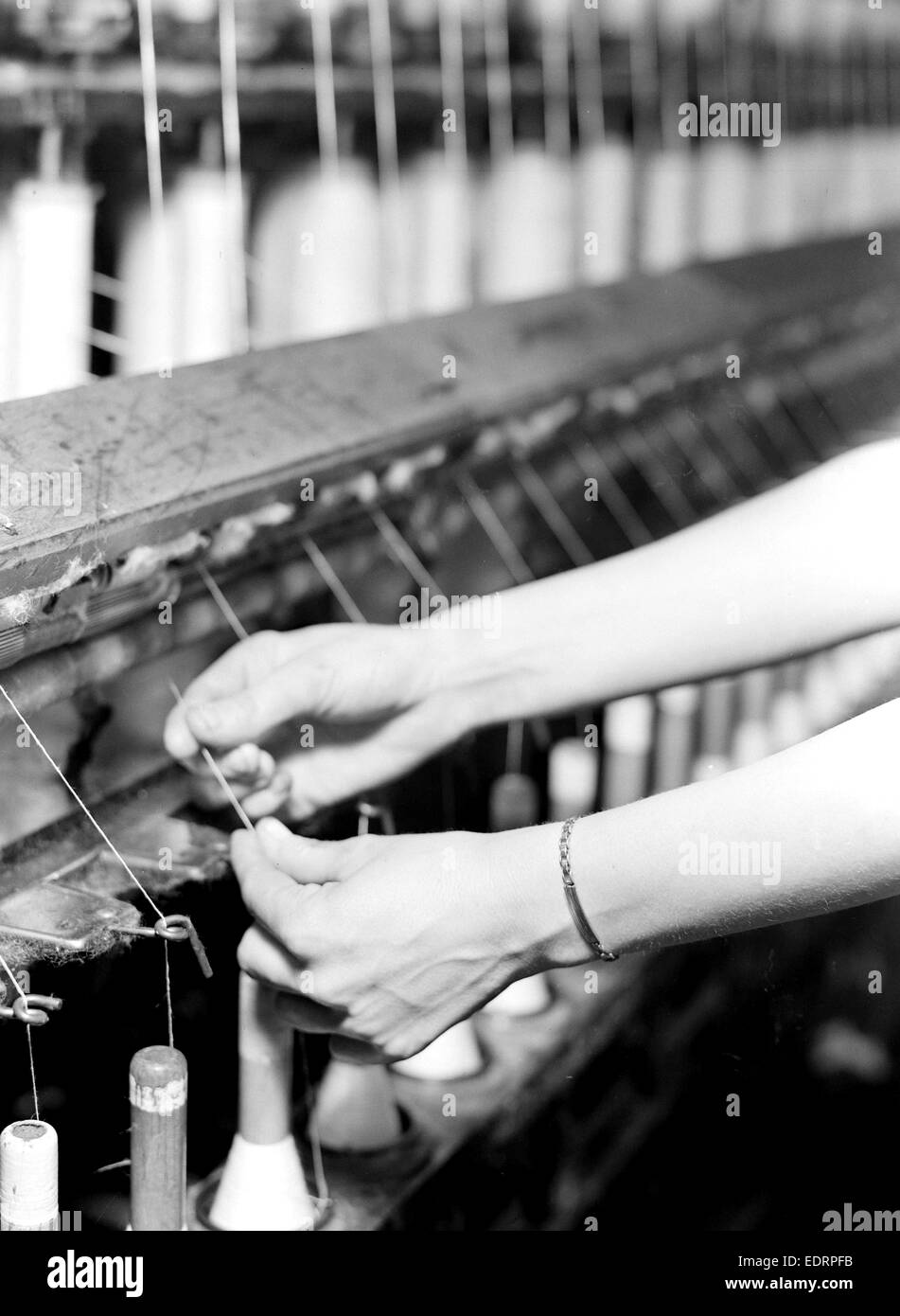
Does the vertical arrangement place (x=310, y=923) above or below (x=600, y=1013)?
above

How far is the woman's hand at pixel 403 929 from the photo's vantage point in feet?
3.28

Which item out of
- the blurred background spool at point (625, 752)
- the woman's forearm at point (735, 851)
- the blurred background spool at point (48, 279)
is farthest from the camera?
the blurred background spool at point (625, 752)

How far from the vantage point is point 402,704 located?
1333 millimetres

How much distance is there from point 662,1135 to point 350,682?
77 cm

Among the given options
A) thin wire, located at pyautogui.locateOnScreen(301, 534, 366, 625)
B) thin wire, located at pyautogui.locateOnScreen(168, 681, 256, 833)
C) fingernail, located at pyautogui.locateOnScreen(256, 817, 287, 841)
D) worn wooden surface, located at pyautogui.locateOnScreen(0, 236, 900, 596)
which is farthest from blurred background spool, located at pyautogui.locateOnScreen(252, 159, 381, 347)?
fingernail, located at pyautogui.locateOnScreen(256, 817, 287, 841)

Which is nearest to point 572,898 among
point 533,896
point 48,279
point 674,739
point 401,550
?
point 533,896

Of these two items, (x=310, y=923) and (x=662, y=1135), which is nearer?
(x=310, y=923)

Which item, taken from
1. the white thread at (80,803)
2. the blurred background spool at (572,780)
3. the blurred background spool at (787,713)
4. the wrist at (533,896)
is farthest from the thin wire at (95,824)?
the blurred background spool at (787,713)

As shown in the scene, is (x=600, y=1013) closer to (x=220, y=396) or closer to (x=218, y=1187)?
(x=218, y=1187)

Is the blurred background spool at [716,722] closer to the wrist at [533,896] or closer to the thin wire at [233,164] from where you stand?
the thin wire at [233,164]

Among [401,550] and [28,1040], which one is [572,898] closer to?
[28,1040]

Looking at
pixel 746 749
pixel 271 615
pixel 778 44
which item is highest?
pixel 778 44
